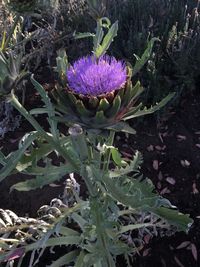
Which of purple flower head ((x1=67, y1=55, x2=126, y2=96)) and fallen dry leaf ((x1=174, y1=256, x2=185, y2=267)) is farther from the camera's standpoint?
fallen dry leaf ((x1=174, y1=256, x2=185, y2=267))

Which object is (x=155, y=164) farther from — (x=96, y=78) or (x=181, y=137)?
(x=96, y=78)

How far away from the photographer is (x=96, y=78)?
3.74 feet

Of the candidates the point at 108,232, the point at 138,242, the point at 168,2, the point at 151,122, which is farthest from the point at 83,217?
the point at 168,2

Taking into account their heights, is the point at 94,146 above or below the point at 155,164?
above

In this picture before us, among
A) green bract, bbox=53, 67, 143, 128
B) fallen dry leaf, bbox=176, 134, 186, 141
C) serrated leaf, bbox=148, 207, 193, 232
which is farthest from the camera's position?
fallen dry leaf, bbox=176, 134, 186, 141

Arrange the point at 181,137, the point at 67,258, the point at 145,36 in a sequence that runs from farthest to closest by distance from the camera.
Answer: the point at 145,36
the point at 181,137
the point at 67,258

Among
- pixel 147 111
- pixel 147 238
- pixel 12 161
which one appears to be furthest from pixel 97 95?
pixel 147 238

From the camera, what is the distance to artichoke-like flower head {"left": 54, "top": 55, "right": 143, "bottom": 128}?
1.10 metres

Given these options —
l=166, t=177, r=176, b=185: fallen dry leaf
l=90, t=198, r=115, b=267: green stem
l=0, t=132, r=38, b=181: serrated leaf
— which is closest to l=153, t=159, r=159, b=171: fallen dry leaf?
l=166, t=177, r=176, b=185: fallen dry leaf

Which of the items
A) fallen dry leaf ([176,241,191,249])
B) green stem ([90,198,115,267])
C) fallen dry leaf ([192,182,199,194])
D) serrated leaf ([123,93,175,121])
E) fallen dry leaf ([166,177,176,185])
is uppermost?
serrated leaf ([123,93,175,121])

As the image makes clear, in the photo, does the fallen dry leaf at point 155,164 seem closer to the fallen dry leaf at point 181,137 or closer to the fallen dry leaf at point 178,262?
the fallen dry leaf at point 181,137

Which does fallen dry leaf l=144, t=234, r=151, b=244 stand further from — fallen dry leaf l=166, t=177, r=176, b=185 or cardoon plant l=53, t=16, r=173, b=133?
cardoon plant l=53, t=16, r=173, b=133

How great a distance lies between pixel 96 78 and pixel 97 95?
0.04 m

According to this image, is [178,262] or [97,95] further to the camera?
[178,262]
